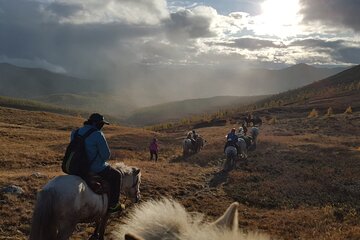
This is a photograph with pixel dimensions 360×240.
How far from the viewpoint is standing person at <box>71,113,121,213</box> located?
8781mm

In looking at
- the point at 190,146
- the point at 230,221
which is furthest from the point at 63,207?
the point at 190,146

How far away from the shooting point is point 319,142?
3553 centimetres

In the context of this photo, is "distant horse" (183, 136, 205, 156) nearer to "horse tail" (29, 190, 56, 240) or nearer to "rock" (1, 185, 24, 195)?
"rock" (1, 185, 24, 195)

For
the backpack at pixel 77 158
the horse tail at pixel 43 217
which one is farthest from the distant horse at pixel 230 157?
the horse tail at pixel 43 217

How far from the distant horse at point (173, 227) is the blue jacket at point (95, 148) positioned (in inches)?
233

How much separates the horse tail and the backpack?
3.70ft

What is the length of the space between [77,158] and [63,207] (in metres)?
1.25

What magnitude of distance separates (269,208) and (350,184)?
18.4ft

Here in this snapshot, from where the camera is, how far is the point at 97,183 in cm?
877

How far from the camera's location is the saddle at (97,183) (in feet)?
28.2

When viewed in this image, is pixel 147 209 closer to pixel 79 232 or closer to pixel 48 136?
pixel 79 232

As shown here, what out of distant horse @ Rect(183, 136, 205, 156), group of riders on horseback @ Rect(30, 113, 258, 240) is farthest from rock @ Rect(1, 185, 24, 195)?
distant horse @ Rect(183, 136, 205, 156)

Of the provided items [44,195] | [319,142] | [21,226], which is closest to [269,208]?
[21,226]

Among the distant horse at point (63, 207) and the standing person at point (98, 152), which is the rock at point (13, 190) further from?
the distant horse at point (63, 207)
